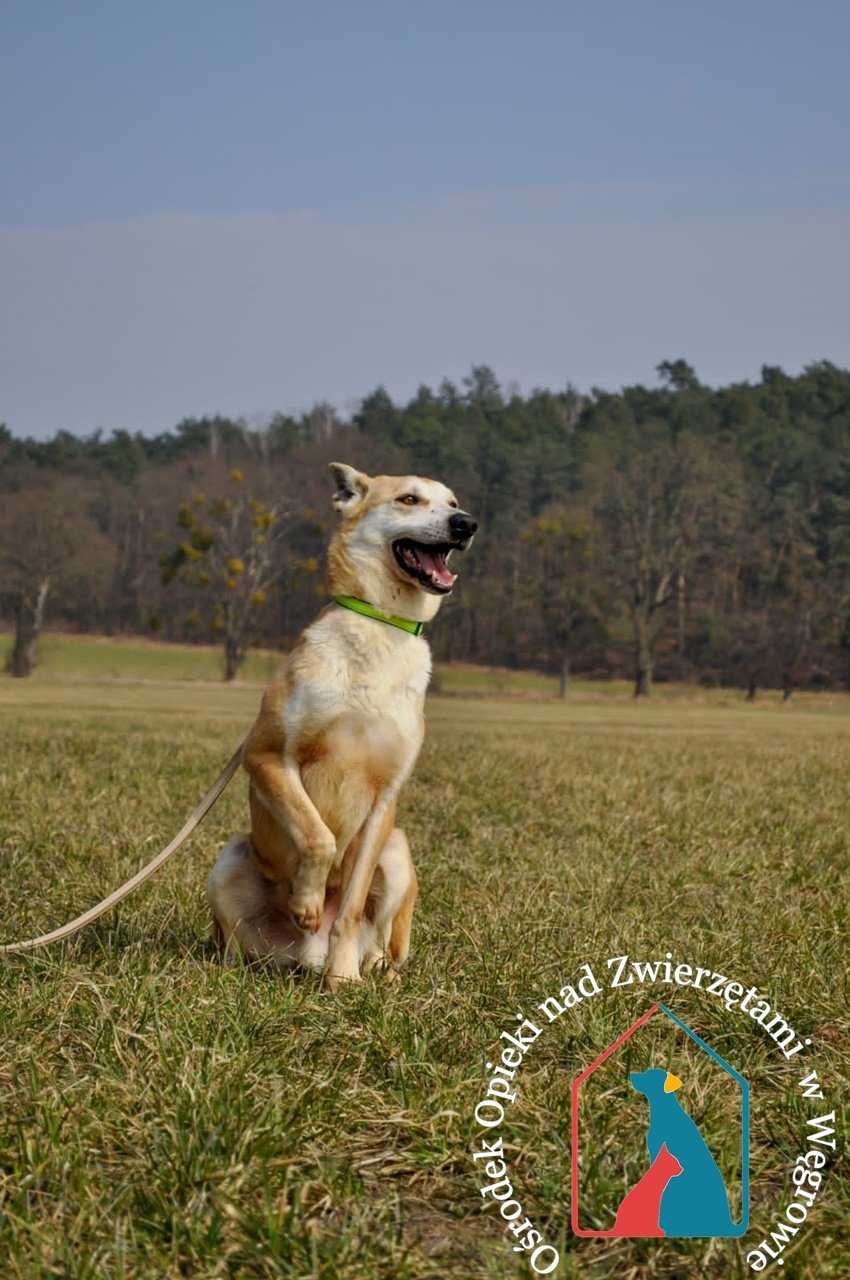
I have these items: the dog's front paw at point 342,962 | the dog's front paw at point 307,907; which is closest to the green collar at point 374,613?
the dog's front paw at point 307,907

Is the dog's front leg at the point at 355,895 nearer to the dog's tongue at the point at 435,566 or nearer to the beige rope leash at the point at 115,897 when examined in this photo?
the beige rope leash at the point at 115,897

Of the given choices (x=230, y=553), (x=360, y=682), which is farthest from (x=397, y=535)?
(x=230, y=553)

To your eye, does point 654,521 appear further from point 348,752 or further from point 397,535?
point 348,752

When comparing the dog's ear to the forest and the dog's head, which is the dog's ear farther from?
the forest

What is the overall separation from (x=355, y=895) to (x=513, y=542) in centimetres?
6295

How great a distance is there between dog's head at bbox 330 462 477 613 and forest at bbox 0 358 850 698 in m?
42.5

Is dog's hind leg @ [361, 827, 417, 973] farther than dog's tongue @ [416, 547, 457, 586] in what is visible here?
Yes

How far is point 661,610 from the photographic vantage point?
63625 mm

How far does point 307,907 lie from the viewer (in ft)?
15.0

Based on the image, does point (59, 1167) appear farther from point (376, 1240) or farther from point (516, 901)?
point (516, 901)

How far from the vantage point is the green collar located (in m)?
4.72

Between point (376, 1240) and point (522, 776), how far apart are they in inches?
357

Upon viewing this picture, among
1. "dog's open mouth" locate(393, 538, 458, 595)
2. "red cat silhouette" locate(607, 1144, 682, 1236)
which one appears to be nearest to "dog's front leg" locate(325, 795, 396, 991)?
"dog's open mouth" locate(393, 538, 458, 595)

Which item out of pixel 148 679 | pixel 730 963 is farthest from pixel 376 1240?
pixel 148 679
